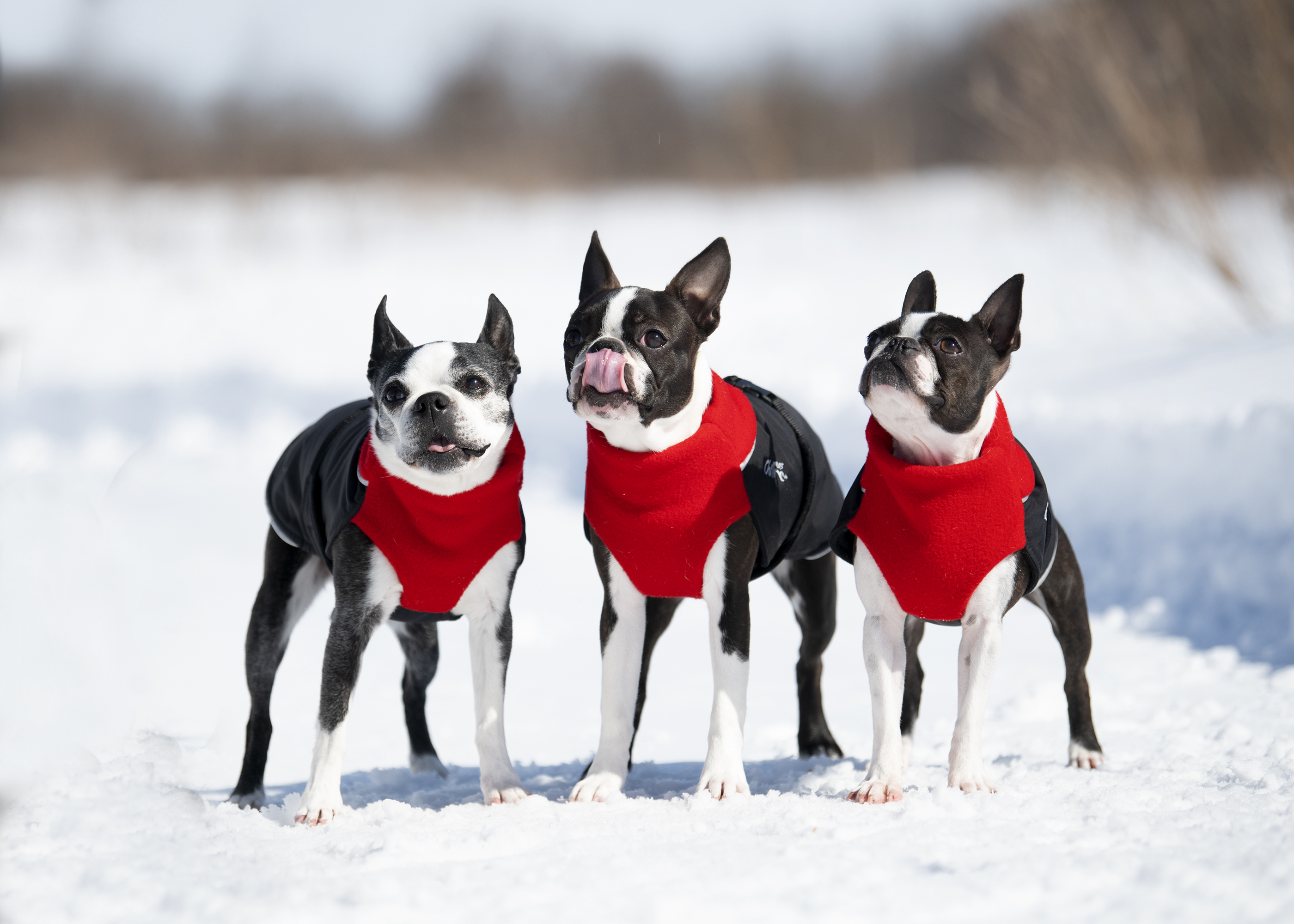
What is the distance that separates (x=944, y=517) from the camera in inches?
167

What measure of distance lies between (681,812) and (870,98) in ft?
119

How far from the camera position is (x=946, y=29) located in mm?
42594

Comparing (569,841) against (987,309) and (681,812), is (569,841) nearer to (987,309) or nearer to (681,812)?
(681,812)

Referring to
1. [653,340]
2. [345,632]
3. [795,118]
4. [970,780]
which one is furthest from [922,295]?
[795,118]

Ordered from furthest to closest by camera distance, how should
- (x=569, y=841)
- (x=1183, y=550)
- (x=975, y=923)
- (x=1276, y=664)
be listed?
(x=1183, y=550), (x=1276, y=664), (x=569, y=841), (x=975, y=923)

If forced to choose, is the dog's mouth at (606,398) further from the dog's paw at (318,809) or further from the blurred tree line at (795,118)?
the blurred tree line at (795,118)

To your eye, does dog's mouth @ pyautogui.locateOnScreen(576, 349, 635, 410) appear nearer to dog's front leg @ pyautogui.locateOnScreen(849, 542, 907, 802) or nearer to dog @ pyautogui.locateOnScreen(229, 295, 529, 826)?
dog @ pyautogui.locateOnScreen(229, 295, 529, 826)

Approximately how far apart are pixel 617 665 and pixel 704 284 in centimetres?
146

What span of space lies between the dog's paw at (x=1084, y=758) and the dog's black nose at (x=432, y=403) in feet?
9.22

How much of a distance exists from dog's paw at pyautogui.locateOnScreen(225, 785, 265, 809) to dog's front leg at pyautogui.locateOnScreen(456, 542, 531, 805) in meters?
0.91

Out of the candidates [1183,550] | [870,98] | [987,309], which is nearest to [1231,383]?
[1183,550]

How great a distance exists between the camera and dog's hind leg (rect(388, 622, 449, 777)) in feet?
17.3

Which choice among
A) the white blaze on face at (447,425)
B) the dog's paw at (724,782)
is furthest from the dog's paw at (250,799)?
the dog's paw at (724,782)

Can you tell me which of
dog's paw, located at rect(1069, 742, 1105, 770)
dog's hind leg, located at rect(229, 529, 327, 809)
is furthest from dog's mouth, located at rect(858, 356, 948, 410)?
dog's hind leg, located at rect(229, 529, 327, 809)
